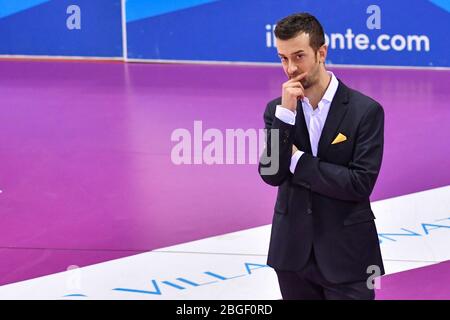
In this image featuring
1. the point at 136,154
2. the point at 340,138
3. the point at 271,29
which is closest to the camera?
the point at 340,138

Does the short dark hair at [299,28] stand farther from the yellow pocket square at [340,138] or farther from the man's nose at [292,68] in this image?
the yellow pocket square at [340,138]

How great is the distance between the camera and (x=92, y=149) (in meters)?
9.21

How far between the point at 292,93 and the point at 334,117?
25 cm

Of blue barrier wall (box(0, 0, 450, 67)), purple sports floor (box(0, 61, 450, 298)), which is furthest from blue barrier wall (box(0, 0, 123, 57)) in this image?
purple sports floor (box(0, 61, 450, 298))

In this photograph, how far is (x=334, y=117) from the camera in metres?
3.98

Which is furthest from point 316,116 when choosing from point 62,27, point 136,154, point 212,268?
point 62,27

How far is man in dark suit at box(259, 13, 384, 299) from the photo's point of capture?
3.90 metres

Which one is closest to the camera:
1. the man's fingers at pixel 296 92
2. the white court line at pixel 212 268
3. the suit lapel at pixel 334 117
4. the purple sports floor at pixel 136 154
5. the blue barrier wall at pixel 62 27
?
the man's fingers at pixel 296 92

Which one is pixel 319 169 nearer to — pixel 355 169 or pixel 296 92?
pixel 355 169

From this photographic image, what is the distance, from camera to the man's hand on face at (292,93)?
3863 mm

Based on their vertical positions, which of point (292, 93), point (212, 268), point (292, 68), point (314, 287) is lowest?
point (212, 268)

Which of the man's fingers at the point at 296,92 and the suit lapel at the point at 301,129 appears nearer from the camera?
the man's fingers at the point at 296,92

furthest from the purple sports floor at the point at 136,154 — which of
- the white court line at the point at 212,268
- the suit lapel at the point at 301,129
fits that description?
the suit lapel at the point at 301,129
